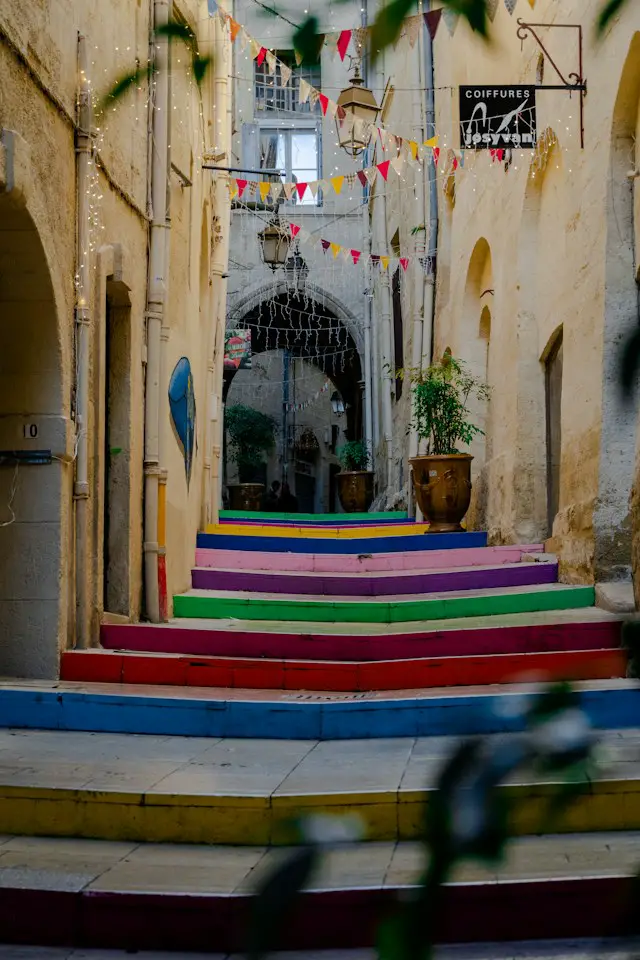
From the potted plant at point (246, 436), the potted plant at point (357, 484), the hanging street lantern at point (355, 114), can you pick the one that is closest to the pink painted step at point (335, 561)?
the hanging street lantern at point (355, 114)

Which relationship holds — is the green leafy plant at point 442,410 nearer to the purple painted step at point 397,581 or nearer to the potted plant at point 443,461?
the potted plant at point 443,461

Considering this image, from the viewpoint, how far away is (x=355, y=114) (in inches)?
543

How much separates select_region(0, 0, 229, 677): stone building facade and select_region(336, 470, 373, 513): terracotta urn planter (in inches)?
468

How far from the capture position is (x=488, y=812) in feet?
2.71

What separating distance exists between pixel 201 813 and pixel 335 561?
22.5ft

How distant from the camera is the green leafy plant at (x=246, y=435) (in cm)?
3025

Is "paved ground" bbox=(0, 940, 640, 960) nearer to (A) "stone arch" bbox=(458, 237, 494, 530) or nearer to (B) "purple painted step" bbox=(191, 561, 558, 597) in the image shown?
(B) "purple painted step" bbox=(191, 561, 558, 597)

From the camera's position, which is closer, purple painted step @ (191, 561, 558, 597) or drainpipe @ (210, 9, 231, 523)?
purple painted step @ (191, 561, 558, 597)

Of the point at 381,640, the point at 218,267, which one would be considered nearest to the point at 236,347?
the point at 218,267

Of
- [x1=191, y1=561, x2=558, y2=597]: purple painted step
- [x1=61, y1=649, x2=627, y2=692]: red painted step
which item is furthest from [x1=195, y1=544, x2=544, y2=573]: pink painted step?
[x1=61, y1=649, x2=627, y2=692]: red painted step

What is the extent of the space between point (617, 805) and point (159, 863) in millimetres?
1592

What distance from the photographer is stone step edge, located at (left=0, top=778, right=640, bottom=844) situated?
4.30 meters

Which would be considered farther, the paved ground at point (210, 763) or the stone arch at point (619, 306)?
the stone arch at point (619, 306)

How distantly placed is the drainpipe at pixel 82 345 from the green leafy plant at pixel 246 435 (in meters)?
23.0
